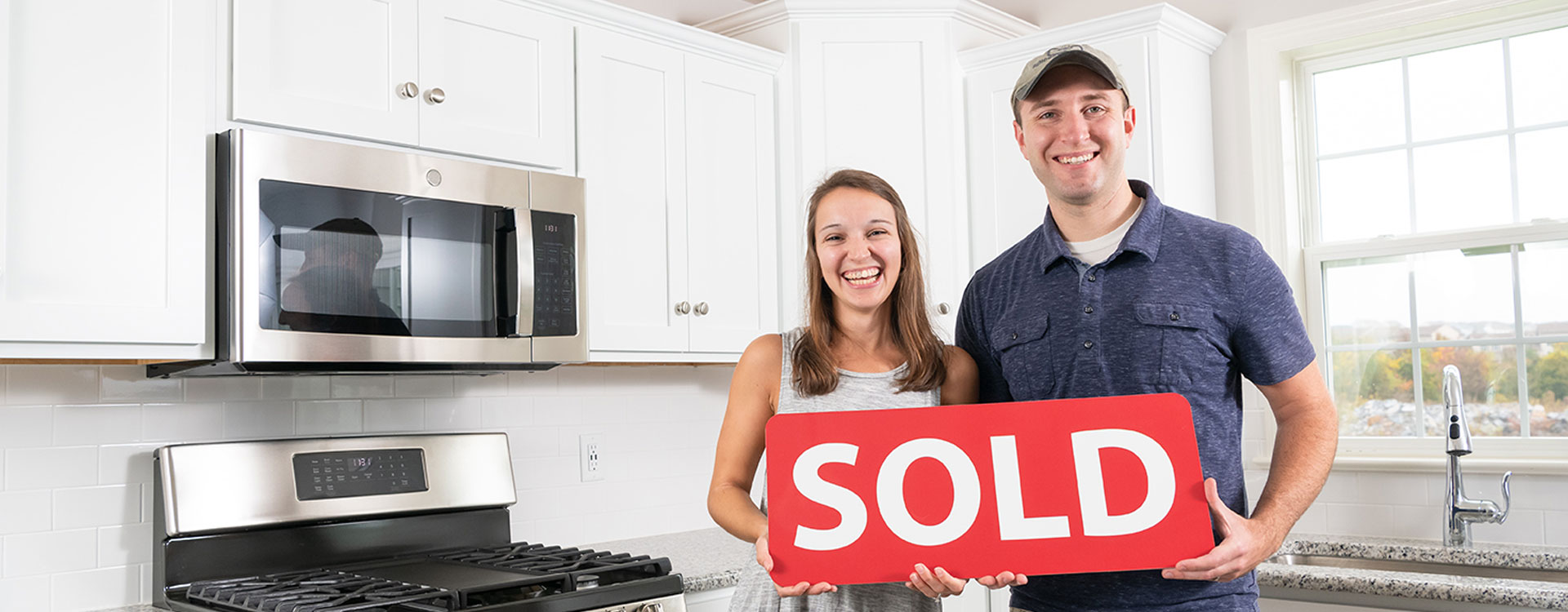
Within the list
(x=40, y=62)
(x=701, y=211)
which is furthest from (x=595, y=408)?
(x=40, y=62)

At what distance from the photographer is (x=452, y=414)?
103 inches

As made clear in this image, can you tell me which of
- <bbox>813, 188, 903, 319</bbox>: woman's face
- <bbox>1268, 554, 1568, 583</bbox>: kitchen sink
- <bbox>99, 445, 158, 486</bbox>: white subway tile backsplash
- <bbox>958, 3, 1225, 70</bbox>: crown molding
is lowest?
<bbox>1268, 554, 1568, 583</bbox>: kitchen sink

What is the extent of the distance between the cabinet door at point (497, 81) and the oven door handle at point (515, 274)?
6.0 inches

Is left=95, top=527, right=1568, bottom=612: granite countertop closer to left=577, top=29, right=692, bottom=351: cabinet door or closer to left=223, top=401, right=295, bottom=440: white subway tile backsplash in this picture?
left=223, top=401, right=295, bottom=440: white subway tile backsplash

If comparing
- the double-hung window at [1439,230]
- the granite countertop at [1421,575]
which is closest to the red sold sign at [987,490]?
the granite countertop at [1421,575]

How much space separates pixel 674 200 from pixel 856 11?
76cm

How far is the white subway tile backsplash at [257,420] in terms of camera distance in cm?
228

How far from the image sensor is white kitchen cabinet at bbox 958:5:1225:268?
2.86 meters

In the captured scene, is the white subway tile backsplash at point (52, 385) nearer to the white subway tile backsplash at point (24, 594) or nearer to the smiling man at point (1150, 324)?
the white subway tile backsplash at point (24, 594)

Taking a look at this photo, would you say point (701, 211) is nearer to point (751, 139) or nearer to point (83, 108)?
point (751, 139)

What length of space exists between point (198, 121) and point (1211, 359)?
5.48 feet

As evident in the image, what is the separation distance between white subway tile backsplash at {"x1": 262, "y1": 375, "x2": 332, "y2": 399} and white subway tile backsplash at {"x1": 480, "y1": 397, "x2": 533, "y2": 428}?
38 centimetres

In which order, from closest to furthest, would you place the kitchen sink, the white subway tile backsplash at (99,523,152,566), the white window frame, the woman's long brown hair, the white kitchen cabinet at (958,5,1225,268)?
the woman's long brown hair, the white subway tile backsplash at (99,523,152,566), the kitchen sink, the white window frame, the white kitchen cabinet at (958,5,1225,268)

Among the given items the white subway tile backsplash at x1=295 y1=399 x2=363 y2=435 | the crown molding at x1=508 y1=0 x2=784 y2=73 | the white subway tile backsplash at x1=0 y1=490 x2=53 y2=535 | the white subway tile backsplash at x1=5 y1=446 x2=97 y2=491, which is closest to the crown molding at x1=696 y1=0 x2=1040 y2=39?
the crown molding at x1=508 y1=0 x2=784 y2=73
